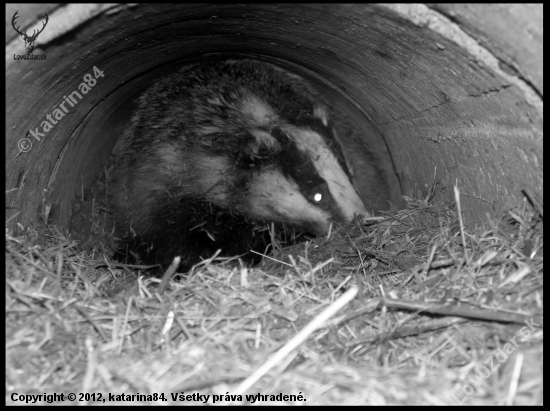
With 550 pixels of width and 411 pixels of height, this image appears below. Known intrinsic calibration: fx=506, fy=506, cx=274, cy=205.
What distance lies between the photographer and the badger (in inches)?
154

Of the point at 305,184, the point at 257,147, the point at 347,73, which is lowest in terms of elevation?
the point at 305,184

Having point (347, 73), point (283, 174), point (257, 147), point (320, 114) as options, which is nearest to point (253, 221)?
point (283, 174)

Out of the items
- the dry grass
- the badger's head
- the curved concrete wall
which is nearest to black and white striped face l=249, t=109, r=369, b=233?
the badger's head

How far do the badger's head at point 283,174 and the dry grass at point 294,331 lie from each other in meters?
1.16

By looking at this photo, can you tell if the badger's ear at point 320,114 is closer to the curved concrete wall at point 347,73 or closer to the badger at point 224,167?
the badger at point 224,167

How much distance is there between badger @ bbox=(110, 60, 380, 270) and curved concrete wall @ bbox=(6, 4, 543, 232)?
27 centimetres

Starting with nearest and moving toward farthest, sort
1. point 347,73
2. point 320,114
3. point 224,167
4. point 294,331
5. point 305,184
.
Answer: point 294,331, point 347,73, point 305,184, point 224,167, point 320,114

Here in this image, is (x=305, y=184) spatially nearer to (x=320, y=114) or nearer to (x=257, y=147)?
(x=257, y=147)

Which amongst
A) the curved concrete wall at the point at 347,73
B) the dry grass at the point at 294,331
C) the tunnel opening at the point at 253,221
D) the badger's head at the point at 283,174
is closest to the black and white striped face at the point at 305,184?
the badger's head at the point at 283,174

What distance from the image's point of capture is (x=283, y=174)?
12.8 feet

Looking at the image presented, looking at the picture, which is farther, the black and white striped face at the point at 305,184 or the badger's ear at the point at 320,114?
the badger's ear at the point at 320,114

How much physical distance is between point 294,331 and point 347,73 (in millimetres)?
1975

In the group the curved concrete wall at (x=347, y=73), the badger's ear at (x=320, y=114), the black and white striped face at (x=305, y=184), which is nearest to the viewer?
the curved concrete wall at (x=347, y=73)

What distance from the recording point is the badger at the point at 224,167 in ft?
12.8
